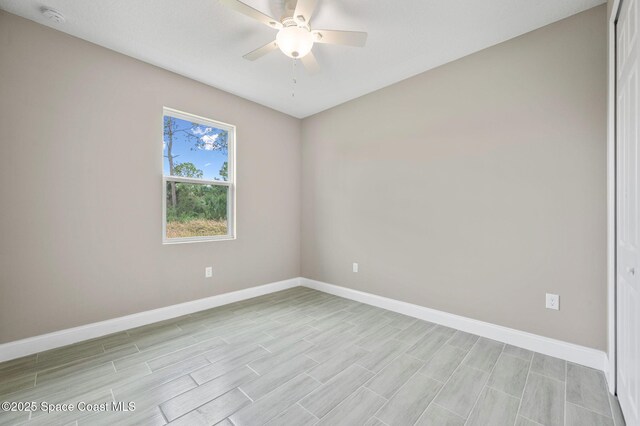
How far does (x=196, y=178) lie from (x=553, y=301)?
370 centimetres

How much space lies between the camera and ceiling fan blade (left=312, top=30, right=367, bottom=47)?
200cm

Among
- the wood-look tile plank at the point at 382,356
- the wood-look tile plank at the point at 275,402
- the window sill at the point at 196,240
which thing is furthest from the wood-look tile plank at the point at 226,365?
the window sill at the point at 196,240

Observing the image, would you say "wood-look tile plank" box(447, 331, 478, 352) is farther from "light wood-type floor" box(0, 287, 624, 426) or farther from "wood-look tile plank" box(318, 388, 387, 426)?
"wood-look tile plank" box(318, 388, 387, 426)

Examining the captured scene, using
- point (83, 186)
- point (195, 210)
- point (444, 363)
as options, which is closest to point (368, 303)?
point (444, 363)

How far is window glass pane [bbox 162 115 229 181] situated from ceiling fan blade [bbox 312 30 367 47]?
1.93 m

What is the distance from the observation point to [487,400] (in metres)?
1.69

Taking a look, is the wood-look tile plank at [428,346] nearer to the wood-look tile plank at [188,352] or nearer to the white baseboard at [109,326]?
the wood-look tile plank at [188,352]

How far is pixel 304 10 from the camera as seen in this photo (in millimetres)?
1909

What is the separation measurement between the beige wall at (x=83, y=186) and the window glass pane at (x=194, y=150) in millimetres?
158

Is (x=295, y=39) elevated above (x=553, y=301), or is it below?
above

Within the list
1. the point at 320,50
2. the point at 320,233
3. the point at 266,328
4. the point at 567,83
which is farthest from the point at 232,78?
the point at 567,83

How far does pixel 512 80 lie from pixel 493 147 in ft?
1.93

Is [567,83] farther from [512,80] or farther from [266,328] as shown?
[266,328]

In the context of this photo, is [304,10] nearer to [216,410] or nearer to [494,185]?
[494,185]
